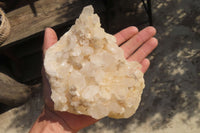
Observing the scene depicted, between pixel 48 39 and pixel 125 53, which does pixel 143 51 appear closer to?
pixel 125 53

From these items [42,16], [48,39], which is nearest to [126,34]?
[48,39]

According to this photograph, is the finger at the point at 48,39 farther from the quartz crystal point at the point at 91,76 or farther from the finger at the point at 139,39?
the finger at the point at 139,39

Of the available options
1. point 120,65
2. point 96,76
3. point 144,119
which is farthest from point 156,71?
point 96,76

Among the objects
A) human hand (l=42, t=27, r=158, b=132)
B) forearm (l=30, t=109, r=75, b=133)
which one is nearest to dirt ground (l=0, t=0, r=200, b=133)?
human hand (l=42, t=27, r=158, b=132)

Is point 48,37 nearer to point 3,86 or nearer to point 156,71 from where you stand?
point 3,86

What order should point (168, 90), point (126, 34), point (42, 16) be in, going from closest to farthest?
point (126, 34), point (168, 90), point (42, 16)

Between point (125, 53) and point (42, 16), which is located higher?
point (42, 16)
